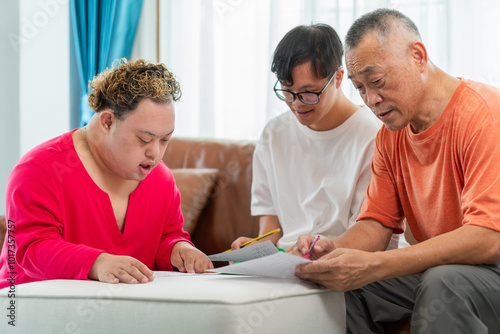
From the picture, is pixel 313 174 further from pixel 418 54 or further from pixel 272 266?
pixel 272 266

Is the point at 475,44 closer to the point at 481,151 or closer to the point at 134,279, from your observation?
the point at 481,151

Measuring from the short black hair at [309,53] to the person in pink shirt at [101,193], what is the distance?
43 cm

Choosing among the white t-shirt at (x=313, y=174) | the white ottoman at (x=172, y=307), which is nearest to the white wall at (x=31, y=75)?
the white t-shirt at (x=313, y=174)

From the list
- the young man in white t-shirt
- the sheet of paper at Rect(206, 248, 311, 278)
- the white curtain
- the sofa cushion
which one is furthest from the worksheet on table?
the white curtain

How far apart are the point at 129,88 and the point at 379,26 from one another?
73 cm

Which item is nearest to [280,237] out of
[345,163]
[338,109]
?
[345,163]

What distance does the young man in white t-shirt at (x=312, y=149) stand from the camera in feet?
6.42

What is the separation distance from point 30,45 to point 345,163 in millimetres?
2096

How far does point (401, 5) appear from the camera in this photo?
9.09ft

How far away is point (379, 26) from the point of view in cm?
153

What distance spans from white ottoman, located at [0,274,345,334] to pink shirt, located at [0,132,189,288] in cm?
14

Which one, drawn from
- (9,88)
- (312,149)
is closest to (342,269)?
(312,149)

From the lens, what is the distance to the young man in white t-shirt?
1.96 metres

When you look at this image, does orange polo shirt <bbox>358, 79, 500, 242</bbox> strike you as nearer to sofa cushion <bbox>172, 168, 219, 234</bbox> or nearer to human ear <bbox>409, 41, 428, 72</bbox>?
human ear <bbox>409, 41, 428, 72</bbox>
